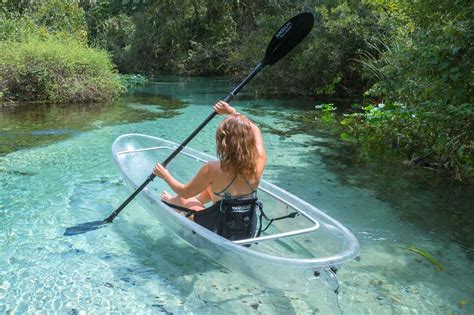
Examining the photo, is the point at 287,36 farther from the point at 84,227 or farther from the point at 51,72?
the point at 51,72

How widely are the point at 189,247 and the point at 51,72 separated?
10.1 meters

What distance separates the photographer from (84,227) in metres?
4.70

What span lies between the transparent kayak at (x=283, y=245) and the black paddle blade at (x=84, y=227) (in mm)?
485

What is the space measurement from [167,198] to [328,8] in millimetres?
11221

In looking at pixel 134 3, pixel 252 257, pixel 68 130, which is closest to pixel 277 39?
pixel 252 257

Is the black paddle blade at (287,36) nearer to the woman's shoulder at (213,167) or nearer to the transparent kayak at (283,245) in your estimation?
the transparent kayak at (283,245)

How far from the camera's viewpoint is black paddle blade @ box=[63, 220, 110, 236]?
4578mm

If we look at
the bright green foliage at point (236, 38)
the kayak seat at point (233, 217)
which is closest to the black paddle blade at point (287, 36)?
the kayak seat at point (233, 217)

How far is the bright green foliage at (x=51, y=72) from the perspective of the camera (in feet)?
41.3

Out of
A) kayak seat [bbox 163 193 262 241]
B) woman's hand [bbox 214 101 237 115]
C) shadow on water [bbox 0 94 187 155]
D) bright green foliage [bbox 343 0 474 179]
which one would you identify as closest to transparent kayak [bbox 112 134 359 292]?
kayak seat [bbox 163 193 262 241]

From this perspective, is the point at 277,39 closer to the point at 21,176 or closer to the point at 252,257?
the point at 252,257

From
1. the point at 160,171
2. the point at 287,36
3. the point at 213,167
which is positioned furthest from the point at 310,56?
the point at 213,167

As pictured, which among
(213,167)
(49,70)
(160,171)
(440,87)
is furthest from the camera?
(49,70)

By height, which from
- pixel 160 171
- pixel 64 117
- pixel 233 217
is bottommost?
pixel 64 117
